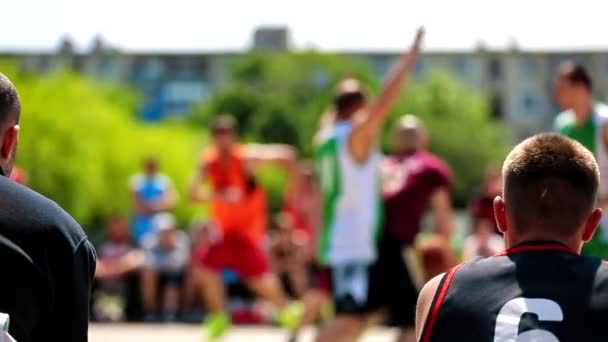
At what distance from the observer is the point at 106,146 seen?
2029 inches

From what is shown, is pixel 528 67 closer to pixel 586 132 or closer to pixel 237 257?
pixel 237 257

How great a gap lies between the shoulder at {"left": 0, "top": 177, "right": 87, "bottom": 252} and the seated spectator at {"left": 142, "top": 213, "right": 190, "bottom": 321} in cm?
1266

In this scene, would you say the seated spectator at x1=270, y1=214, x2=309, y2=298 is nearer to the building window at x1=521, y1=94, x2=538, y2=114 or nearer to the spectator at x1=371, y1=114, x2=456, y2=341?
the spectator at x1=371, y1=114, x2=456, y2=341

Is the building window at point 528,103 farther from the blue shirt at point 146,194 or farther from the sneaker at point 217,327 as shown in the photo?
the sneaker at point 217,327

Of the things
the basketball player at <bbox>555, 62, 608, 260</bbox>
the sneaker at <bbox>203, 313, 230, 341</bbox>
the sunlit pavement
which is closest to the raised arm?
the basketball player at <bbox>555, 62, 608, 260</bbox>

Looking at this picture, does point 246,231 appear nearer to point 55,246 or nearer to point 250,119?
point 55,246

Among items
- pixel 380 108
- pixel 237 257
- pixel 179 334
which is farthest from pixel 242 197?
pixel 380 108

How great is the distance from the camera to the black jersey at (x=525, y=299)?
9.61ft

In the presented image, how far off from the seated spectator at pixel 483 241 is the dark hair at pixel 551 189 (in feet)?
31.3

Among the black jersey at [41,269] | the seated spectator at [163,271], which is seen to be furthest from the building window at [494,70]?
the black jersey at [41,269]

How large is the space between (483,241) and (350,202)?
4.94m

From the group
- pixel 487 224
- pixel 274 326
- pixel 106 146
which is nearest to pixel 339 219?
pixel 487 224

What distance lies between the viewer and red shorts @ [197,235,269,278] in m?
11.1

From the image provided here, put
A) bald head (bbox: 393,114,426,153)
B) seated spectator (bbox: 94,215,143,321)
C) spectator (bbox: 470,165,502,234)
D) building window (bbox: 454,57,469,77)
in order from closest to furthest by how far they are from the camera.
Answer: bald head (bbox: 393,114,426,153), spectator (bbox: 470,165,502,234), seated spectator (bbox: 94,215,143,321), building window (bbox: 454,57,469,77)
